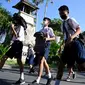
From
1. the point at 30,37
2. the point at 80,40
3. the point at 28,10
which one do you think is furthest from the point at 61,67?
the point at 28,10

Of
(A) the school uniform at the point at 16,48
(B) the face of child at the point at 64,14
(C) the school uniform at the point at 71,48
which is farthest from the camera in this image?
(A) the school uniform at the point at 16,48

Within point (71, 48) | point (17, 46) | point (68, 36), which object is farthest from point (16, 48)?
point (71, 48)

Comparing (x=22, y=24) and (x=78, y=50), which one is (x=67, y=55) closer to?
(x=78, y=50)

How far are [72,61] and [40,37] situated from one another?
5.36ft

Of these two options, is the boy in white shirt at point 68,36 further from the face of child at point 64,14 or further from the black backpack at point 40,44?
the black backpack at point 40,44

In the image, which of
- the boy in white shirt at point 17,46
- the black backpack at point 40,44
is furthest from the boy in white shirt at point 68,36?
the boy in white shirt at point 17,46

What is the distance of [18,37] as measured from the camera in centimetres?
618

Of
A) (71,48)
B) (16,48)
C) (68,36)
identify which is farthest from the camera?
(16,48)

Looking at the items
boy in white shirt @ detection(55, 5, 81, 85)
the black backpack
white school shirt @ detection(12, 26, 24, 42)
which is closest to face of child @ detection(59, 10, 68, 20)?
boy in white shirt @ detection(55, 5, 81, 85)

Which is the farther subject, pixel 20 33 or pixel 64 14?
pixel 20 33

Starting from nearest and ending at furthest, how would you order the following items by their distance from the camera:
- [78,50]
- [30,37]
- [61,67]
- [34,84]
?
[78,50], [61,67], [34,84], [30,37]

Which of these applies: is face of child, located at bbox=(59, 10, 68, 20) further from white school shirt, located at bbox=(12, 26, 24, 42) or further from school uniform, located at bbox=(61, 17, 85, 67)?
white school shirt, located at bbox=(12, 26, 24, 42)

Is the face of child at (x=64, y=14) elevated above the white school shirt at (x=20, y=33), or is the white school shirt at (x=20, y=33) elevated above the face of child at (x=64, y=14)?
the face of child at (x=64, y=14)

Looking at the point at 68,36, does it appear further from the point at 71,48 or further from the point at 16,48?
the point at 16,48
